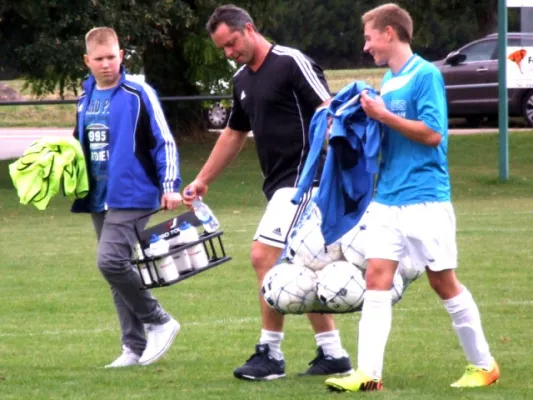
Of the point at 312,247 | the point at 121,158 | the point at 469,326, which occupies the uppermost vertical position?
the point at 121,158

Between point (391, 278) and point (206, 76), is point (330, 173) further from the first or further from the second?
point (206, 76)

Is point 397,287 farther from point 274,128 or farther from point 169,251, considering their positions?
point 169,251

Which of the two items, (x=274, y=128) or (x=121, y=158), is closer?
(x=274, y=128)

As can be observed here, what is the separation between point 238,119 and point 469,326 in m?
1.97

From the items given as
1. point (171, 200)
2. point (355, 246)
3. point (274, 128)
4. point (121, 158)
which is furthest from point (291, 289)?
point (121, 158)

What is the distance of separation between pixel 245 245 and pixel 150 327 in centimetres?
690

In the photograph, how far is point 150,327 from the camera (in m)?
8.35

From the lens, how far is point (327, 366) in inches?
305

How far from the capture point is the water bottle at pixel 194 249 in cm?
793

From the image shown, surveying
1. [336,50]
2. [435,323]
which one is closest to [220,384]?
[435,323]

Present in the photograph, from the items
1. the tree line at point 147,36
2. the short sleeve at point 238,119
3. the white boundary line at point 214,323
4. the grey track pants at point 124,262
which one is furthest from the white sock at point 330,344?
the tree line at point 147,36

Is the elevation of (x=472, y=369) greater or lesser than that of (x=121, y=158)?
lesser

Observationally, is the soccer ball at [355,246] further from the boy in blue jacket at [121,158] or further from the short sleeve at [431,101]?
the boy in blue jacket at [121,158]

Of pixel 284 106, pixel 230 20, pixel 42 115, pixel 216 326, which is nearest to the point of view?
pixel 230 20
